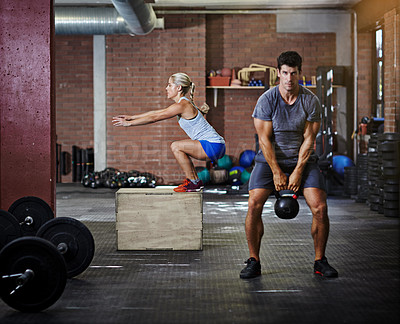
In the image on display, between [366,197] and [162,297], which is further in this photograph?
[366,197]

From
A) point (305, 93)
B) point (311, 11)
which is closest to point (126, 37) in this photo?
point (311, 11)

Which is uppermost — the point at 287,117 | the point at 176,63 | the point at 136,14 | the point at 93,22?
the point at 93,22

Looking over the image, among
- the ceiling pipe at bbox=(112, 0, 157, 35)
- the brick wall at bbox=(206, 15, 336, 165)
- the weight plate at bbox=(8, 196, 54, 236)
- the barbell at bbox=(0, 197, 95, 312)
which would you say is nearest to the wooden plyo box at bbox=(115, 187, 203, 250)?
the weight plate at bbox=(8, 196, 54, 236)

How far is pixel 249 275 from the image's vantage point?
3.95m

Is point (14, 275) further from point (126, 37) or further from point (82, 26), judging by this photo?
point (126, 37)

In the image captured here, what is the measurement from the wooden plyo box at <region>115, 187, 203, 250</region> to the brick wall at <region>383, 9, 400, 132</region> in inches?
143

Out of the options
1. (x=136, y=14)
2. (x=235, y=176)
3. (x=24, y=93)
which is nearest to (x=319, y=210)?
(x=24, y=93)

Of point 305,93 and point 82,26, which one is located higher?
point 82,26

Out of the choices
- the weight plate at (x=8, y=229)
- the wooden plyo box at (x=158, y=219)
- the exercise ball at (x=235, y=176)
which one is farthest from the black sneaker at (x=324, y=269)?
the exercise ball at (x=235, y=176)

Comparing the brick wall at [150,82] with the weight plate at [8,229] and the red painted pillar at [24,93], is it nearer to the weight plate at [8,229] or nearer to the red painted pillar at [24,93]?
the red painted pillar at [24,93]

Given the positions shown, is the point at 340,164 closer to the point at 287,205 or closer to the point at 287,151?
the point at 287,151

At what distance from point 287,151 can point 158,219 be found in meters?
1.35

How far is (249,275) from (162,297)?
0.68m

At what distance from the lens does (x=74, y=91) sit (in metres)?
10.4
